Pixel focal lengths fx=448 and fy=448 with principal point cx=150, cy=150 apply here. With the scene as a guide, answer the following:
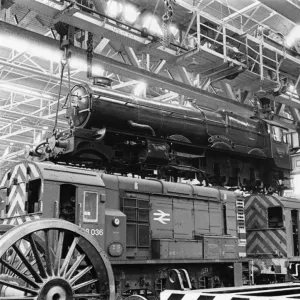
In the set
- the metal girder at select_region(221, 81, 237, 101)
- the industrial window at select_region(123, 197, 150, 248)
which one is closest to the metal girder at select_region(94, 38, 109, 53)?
the industrial window at select_region(123, 197, 150, 248)

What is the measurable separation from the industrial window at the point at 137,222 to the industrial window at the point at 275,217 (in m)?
4.47

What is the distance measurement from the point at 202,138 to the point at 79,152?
342cm

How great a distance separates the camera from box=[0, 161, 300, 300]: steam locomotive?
5906 millimetres

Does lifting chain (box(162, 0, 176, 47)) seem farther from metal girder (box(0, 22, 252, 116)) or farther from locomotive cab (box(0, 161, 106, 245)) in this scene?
locomotive cab (box(0, 161, 106, 245))

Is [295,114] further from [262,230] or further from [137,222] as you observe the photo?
[137,222]

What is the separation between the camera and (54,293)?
5.36m

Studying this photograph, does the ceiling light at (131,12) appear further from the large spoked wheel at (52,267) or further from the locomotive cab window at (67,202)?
the large spoked wheel at (52,267)

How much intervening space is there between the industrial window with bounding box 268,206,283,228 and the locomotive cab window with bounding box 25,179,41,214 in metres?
6.67

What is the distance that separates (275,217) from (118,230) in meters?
5.49

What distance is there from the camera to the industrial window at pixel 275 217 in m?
11.9

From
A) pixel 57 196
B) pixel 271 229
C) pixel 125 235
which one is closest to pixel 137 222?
pixel 125 235

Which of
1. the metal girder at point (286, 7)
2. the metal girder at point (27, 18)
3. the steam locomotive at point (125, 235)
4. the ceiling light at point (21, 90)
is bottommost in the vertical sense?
the steam locomotive at point (125, 235)

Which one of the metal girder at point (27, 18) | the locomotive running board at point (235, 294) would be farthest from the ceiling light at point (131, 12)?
the locomotive running board at point (235, 294)

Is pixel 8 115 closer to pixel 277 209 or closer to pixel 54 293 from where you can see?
pixel 277 209
